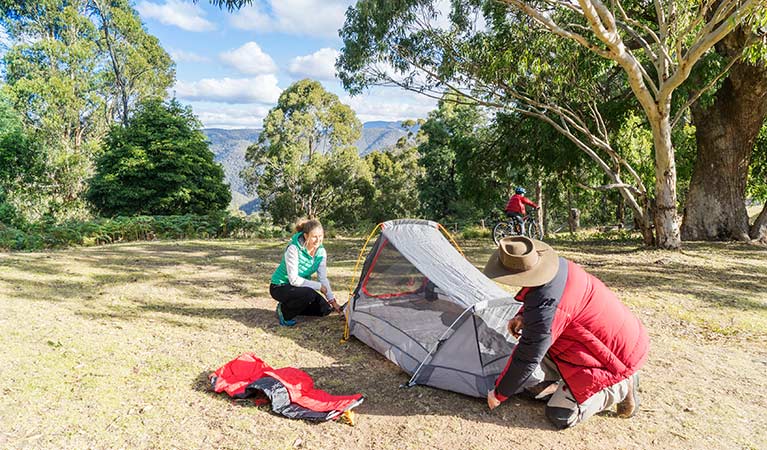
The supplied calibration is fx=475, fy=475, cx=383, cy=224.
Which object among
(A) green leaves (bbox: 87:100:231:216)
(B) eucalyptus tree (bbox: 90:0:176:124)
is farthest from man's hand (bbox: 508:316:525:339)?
(B) eucalyptus tree (bbox: 90:0:176:124)

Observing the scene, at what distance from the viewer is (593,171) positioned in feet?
43.6

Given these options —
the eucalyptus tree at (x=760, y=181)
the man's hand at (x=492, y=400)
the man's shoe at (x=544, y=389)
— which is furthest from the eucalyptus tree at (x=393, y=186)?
the man's hand at (x=492, y=400)

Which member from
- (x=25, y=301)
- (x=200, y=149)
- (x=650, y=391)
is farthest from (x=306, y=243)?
(x=200, y=149)

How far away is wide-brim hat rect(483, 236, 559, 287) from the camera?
8.49 ft

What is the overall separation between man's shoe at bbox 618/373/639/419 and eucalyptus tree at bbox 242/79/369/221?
2420cm

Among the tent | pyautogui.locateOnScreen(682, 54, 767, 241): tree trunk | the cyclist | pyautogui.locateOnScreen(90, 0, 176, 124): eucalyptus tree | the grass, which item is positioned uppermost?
pyautogui.locateOnScreen(90, 0, 176, 124): eucalyptus tree

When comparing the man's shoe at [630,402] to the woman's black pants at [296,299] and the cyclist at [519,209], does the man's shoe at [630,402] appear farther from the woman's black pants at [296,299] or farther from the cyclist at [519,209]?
the cyclist at [519,209]

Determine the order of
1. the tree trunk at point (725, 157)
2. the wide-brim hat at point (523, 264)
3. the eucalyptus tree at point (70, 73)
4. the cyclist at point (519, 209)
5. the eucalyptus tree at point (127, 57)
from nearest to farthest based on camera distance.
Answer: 1. the wide-brim hat at point (523, 264)
2. the tree trunk at point (725, 157)
3. the cyclist at point (519, 209)
4. the eucalyptus tree at point (70, 73)
5. the eucalyptus tree at point (127, 57)

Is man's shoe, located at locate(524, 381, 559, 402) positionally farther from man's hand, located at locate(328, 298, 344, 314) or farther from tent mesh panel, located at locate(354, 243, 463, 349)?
man's hand, located at locate(328, 298, 344, 314)

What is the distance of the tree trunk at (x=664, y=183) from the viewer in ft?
27.7

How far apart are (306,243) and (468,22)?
7.94 meters

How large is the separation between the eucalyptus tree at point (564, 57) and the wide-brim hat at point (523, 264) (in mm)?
5511

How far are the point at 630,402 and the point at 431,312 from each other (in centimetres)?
156

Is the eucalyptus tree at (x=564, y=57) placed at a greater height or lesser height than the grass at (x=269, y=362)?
greater
